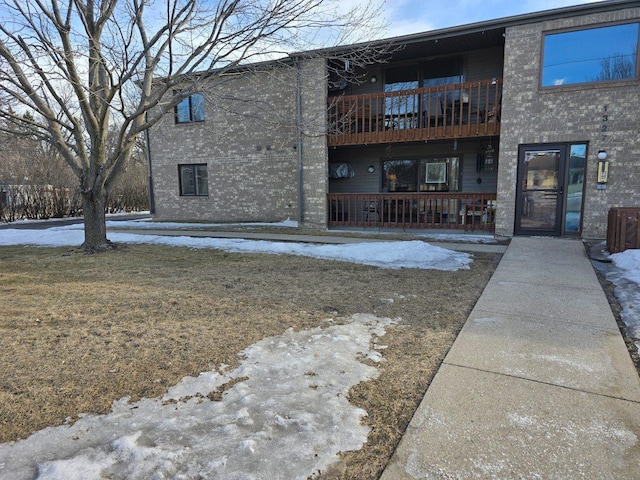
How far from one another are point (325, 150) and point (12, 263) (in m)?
7.63

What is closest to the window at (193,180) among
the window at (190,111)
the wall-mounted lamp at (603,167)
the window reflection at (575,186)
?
the window at (190,111)

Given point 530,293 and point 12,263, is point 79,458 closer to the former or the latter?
point 530,293

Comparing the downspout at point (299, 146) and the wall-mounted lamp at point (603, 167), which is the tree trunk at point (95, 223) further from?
the wall-mounted lamp at point (603, 167)

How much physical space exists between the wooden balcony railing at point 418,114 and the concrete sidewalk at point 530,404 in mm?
6970

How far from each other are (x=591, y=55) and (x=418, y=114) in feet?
12.7

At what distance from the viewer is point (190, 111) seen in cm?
1455

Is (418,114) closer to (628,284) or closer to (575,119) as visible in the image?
(575,119)

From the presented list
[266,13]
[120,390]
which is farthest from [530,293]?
[266,13]

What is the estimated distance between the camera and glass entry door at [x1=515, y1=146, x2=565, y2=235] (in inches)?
360

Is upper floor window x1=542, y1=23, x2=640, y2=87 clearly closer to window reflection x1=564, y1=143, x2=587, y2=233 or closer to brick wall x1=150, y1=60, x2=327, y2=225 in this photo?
window reflection x1=564, y1=143, x2=587, y2=233

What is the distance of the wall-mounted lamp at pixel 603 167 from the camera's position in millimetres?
8625

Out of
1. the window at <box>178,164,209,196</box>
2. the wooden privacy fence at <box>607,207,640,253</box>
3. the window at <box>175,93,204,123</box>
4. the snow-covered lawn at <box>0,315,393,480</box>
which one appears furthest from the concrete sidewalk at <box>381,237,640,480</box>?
the window at <box>175,93,204,123</box>

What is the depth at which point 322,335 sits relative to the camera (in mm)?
3449

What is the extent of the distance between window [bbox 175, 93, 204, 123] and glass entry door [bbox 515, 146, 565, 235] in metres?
10.7
